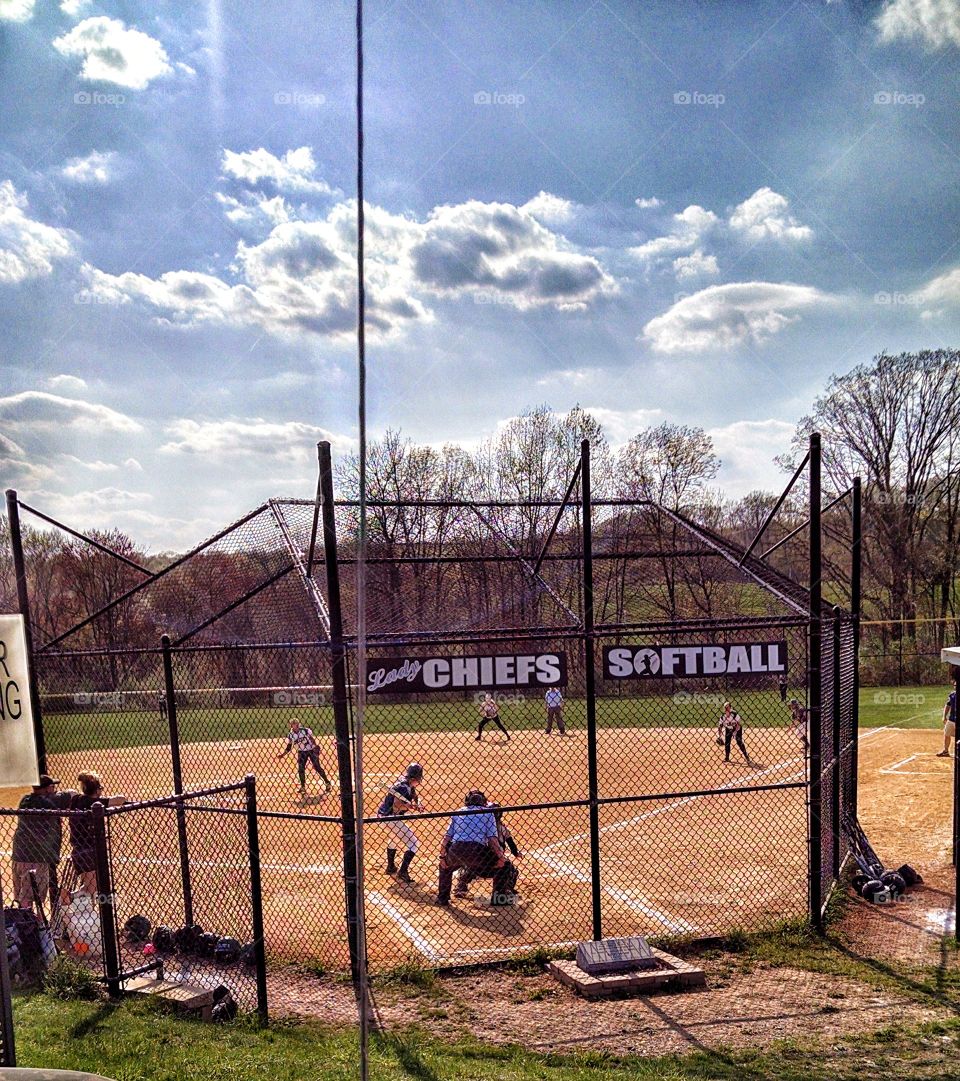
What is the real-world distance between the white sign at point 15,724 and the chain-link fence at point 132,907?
5.17 ft

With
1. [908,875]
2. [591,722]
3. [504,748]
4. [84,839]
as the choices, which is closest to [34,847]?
[84,839]

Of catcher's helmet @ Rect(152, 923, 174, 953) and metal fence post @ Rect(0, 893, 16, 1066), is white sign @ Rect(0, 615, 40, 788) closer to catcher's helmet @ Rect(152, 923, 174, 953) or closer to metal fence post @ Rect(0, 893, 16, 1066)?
metal fence post @ Rect(0, 893, 16, 1066)

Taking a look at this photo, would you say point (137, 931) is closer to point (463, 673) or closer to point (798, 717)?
point (463, 673)

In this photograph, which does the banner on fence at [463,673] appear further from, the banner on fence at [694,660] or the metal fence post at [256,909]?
the metal fence post at [256,909]

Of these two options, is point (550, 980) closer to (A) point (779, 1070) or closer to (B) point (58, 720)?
(A) point (779, 1070)

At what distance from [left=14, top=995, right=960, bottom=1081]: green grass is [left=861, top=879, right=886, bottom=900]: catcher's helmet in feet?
10.8

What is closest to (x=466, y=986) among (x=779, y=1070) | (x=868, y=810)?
(x=779, y=1070)

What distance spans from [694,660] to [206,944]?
500 cm

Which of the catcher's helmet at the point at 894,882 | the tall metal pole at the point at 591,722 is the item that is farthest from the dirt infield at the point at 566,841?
the catcher's helmet at the point at 894,882

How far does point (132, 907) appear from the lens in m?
10.0

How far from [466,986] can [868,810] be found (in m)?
9.28

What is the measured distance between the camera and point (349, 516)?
11.8m

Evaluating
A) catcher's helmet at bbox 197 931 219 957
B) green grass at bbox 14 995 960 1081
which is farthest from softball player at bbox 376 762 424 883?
green grass at bbox 14 995 960 1081

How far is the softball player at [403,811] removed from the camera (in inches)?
419
